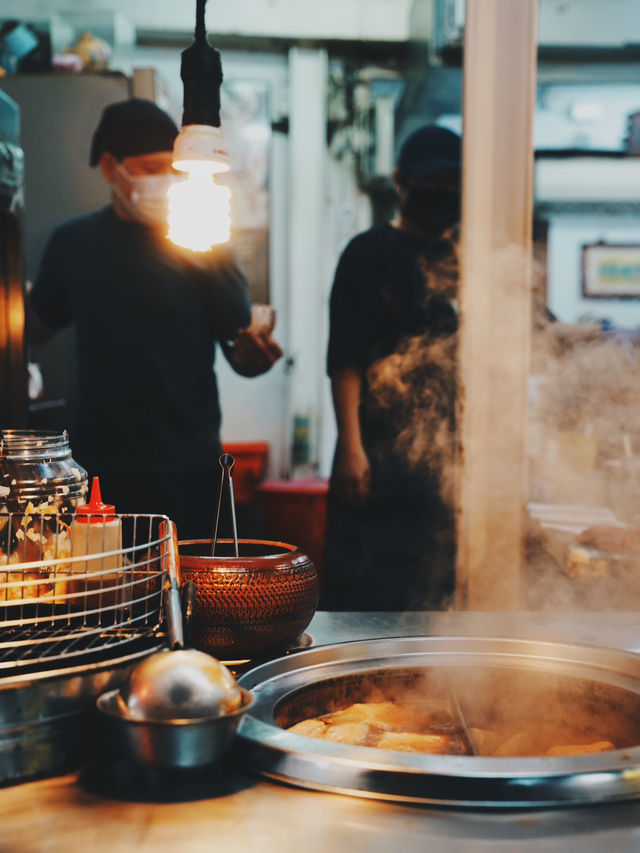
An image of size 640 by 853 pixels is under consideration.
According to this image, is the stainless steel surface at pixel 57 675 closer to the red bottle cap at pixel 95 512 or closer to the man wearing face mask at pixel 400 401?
the red bottle cap at pixel 95 512

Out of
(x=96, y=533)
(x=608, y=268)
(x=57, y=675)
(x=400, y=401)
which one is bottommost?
(x=57, y=675)

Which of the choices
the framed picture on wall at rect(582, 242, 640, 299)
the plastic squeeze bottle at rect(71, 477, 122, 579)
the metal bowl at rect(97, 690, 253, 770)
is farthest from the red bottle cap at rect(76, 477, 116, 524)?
the framed picture on wall at rect(582, 242, 640, 299)

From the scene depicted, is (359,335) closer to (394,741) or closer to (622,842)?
(394,741)

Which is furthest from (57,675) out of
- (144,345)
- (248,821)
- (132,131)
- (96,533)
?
(132,131)

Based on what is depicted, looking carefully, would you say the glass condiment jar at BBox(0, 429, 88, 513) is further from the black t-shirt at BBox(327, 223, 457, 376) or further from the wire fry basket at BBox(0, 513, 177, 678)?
the black t-shirt at BBox(327, 223, 457, 376)

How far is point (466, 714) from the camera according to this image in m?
1.43

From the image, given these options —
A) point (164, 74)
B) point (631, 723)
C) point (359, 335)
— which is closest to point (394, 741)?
point (631, 723)

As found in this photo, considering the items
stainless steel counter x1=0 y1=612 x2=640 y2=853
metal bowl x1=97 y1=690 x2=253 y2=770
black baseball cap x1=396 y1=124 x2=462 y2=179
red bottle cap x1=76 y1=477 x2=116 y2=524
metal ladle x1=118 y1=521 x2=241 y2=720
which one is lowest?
stainless steel counter x1=0 y1=612 x2=640 y2=853

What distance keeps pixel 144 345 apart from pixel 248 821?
2293mm

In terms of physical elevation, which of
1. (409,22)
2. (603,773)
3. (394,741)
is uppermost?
(409,22)

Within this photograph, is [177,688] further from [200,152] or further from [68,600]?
[200,152]

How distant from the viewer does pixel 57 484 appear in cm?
133

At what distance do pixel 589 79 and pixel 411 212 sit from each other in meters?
0.77

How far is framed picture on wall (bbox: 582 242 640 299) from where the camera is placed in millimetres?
3031
